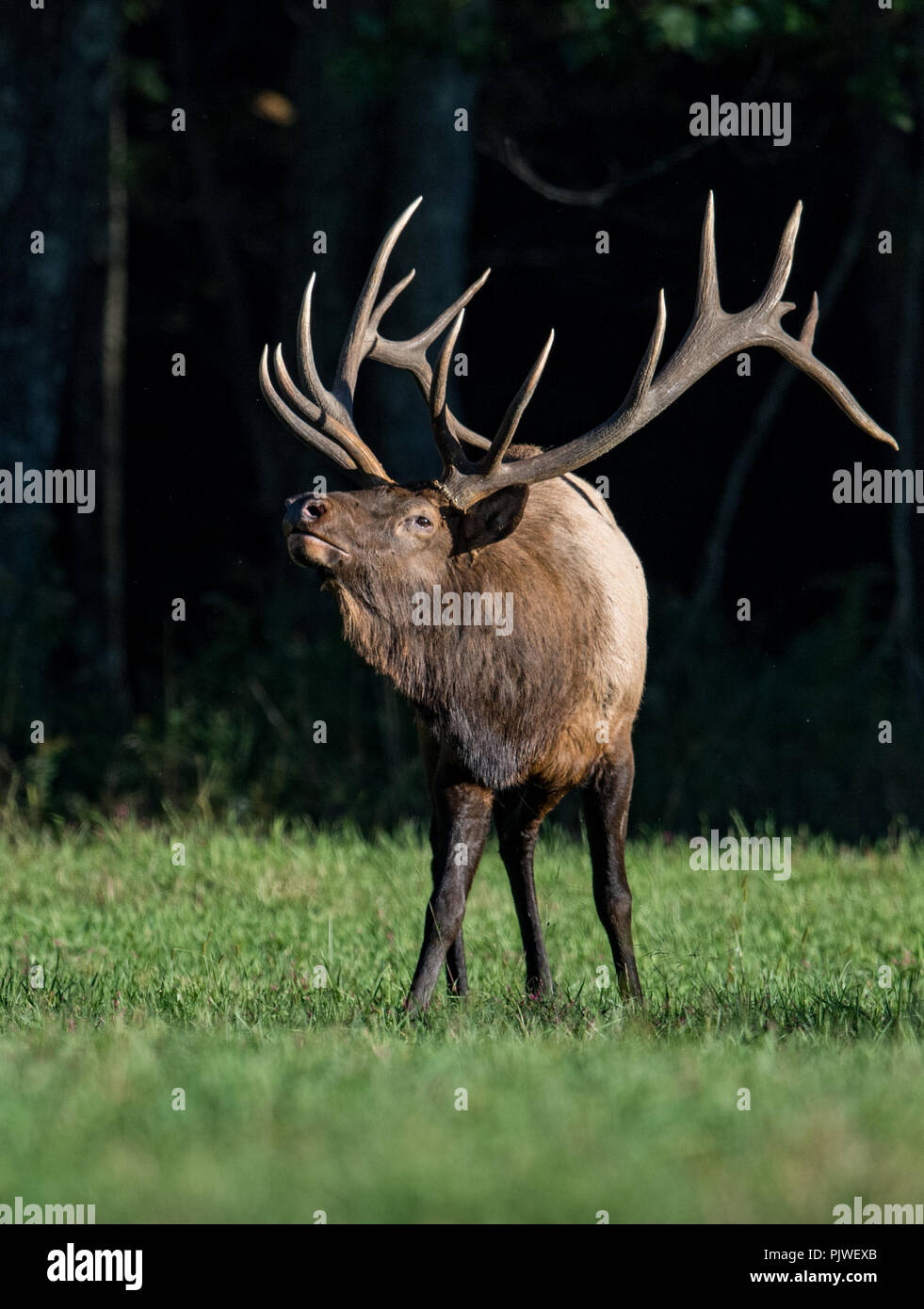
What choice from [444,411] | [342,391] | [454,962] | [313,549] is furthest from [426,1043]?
[342,391]

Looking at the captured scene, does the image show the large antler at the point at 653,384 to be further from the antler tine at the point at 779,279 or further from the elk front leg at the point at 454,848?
the elk front leg at the point at 454,848

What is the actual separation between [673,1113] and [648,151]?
13.4m

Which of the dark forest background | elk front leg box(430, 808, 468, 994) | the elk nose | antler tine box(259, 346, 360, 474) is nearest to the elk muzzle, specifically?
the elk nose

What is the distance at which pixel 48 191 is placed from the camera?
38.5 ft

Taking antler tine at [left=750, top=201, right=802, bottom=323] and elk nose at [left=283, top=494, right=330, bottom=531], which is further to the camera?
antler tine at [left=750, top=201, right=802, bottom=323]

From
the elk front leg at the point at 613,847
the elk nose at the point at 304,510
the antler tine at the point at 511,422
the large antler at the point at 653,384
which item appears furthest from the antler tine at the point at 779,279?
the elk nose at the point at 304,510

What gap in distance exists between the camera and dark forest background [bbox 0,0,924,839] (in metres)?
11.6

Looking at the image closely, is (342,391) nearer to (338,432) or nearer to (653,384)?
(338,432)

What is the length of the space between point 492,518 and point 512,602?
30 centimetres

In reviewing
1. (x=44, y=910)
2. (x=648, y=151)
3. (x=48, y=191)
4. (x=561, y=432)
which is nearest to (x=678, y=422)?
(x=561, y=432)

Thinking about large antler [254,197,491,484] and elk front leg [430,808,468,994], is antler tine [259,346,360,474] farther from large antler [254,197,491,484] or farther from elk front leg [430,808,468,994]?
elk front leg [430,808,468,994]

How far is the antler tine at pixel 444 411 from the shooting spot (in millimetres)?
6391

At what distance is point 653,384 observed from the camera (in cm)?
684
